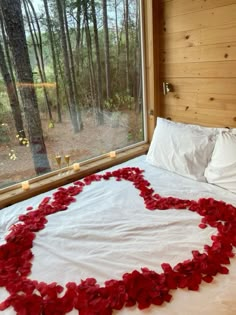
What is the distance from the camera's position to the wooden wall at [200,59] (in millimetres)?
1990

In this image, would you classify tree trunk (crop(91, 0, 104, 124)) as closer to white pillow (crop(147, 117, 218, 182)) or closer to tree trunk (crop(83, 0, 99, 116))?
tree trunk (crop(83, 0, 99, 116))

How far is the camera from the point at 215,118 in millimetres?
2207

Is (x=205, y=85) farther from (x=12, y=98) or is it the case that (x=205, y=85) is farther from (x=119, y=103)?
(x=12, y=98)

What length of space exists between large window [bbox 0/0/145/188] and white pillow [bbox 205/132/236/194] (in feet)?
3.56

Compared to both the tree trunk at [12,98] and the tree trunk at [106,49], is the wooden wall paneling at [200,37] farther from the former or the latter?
the tree trunk at [12,98]

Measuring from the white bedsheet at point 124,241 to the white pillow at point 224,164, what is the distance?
0.06 meters

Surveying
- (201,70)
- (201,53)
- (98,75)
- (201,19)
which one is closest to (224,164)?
(201,70)

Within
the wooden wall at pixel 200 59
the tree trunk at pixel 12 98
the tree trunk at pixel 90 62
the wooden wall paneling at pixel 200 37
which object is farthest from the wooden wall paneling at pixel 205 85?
the tree trunk at pixel 12 98

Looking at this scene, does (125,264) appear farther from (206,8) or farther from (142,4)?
(142,4)

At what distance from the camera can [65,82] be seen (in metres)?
2.16

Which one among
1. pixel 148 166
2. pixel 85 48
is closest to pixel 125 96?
pixel 85 48

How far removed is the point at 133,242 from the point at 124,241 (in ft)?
0.16

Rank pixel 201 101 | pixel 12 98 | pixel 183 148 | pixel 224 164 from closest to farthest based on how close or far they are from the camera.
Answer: pixel 224 164, pixel 12 98, pixel 183 148, pixel 201 101

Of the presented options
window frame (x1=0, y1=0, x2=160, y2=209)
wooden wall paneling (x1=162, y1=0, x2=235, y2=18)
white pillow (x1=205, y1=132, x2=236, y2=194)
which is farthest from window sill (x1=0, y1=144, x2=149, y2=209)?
wooden wall paneling (x1=162, y1=0, x2=235, y2=18)
